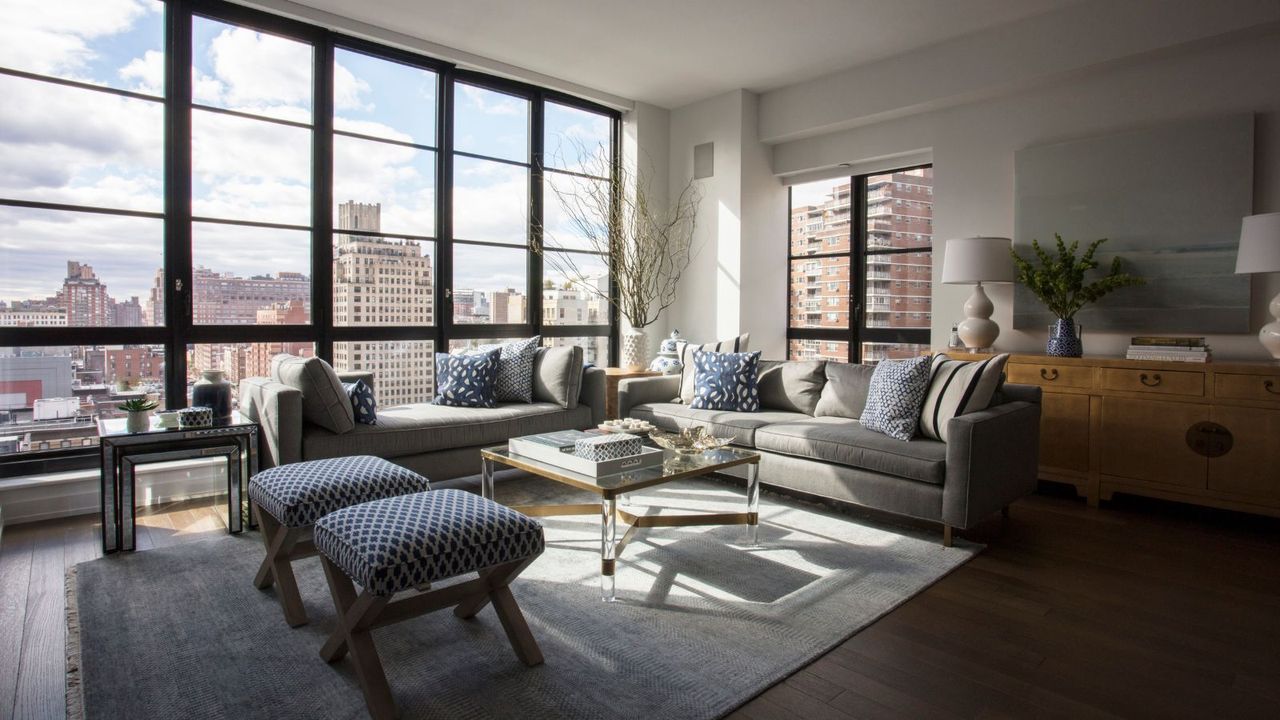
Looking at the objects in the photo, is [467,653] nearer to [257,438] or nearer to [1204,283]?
[257,438]

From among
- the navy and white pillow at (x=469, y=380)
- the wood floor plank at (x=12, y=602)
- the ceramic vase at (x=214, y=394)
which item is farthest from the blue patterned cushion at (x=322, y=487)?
the navy and white pillow at (x=469, y=380)

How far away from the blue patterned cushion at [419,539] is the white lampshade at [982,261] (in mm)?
3571

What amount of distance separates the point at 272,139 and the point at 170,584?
286cm

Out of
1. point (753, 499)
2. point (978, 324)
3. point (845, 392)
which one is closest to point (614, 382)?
point (845, 392)

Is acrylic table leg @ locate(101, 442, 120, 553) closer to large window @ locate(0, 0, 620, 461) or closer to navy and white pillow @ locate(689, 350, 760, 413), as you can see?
large window @ locate(0, 0, 620, 461)

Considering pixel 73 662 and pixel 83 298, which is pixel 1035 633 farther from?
pixel 83 298

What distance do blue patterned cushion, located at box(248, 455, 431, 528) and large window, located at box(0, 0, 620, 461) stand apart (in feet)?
5.14

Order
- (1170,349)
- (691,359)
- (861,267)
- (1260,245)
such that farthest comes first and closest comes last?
1. (861,267)
2. (691,359)
3. (1170,349)
4. (1260,245)

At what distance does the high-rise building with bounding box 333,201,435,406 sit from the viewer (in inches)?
188

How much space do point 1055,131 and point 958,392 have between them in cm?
226

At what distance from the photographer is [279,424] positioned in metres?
3.44

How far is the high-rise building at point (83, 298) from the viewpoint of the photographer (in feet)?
12.5

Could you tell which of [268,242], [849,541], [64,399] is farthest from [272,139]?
[849,541]

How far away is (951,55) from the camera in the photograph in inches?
190
